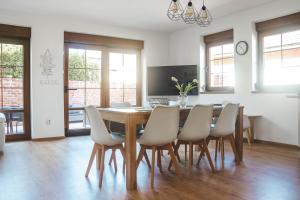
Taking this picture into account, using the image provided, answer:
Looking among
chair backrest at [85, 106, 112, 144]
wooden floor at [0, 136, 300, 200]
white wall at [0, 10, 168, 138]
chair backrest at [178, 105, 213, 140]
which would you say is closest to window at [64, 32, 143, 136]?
white wall at [0, 10, 168, 138]

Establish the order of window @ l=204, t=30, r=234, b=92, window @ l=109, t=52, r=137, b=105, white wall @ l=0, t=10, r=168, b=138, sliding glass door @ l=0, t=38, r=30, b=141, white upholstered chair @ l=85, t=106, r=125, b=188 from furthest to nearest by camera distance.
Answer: window @ l=109, t=52, r=137, b=105
window @ l=204, t=30, r=234, b=92
white wall @ l=0, t=10, r=168, b=138
sliding glass door @ l=0, t=38, r=30, b=141
white upholstered chair @ l=85, t=106, r=125, b=188

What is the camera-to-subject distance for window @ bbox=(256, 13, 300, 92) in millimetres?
4410

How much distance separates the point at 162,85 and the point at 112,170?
140 inches

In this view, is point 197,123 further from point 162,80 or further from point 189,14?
point 162,80

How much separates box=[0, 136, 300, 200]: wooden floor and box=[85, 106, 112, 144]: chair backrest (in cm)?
43

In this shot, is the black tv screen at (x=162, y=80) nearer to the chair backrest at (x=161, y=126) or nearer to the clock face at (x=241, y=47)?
the clock face at (x=241, y=47)

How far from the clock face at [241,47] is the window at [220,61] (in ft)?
1.03

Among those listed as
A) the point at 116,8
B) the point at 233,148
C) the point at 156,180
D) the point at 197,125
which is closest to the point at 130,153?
the point at 156,180

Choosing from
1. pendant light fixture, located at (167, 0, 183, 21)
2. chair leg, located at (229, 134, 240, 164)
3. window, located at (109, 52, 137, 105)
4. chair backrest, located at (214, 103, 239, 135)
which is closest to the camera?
chair backrest, located at (214, 103, 239, 135)

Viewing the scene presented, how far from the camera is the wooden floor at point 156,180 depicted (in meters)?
2.36

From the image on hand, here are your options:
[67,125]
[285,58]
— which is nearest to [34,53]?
[67,125]

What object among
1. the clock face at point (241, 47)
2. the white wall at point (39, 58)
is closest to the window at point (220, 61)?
the clock face at point (241, 47)

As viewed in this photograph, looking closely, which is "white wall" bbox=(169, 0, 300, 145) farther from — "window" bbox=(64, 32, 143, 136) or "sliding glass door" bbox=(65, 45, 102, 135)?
"sliding glass door" bbox=(65, 45, 102, 135)

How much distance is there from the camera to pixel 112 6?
4.85 meters
